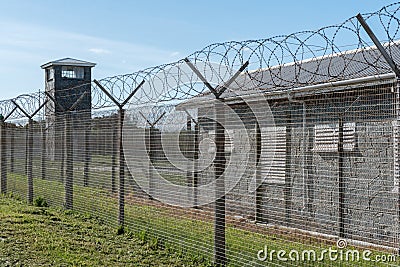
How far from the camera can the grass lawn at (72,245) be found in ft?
19.7

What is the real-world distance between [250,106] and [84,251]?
2791mm

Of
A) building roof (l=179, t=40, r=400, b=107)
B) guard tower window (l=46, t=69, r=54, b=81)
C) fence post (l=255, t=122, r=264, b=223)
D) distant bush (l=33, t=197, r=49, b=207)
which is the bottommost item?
distant bush (l=33, t=197, r=49, b=207)

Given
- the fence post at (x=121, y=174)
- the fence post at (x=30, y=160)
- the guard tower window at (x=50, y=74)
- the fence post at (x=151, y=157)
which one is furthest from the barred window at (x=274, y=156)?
the guard tower window at (x=50, y=74)

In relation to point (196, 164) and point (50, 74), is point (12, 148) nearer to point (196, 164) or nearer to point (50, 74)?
point (196, 164)

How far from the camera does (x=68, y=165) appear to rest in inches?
377

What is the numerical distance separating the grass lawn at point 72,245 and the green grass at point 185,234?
9 centimetres

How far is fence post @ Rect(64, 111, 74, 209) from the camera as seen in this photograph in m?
9.34

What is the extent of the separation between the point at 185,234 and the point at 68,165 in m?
3.82

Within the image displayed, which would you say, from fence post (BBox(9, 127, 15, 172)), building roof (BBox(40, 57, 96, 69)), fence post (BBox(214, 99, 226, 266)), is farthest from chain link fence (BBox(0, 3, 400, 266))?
building roof (BBox(40, 57, 96, 69))

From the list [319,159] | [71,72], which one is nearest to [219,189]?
[319,159]

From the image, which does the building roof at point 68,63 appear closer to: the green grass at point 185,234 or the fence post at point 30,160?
the fence post at point 30,160

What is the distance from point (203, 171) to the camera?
7.01 metres

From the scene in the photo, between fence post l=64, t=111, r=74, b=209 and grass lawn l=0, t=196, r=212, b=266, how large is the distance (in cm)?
70

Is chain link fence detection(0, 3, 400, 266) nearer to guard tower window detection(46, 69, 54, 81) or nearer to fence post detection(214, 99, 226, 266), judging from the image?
fence post detection(214, 99, 226, 266)
